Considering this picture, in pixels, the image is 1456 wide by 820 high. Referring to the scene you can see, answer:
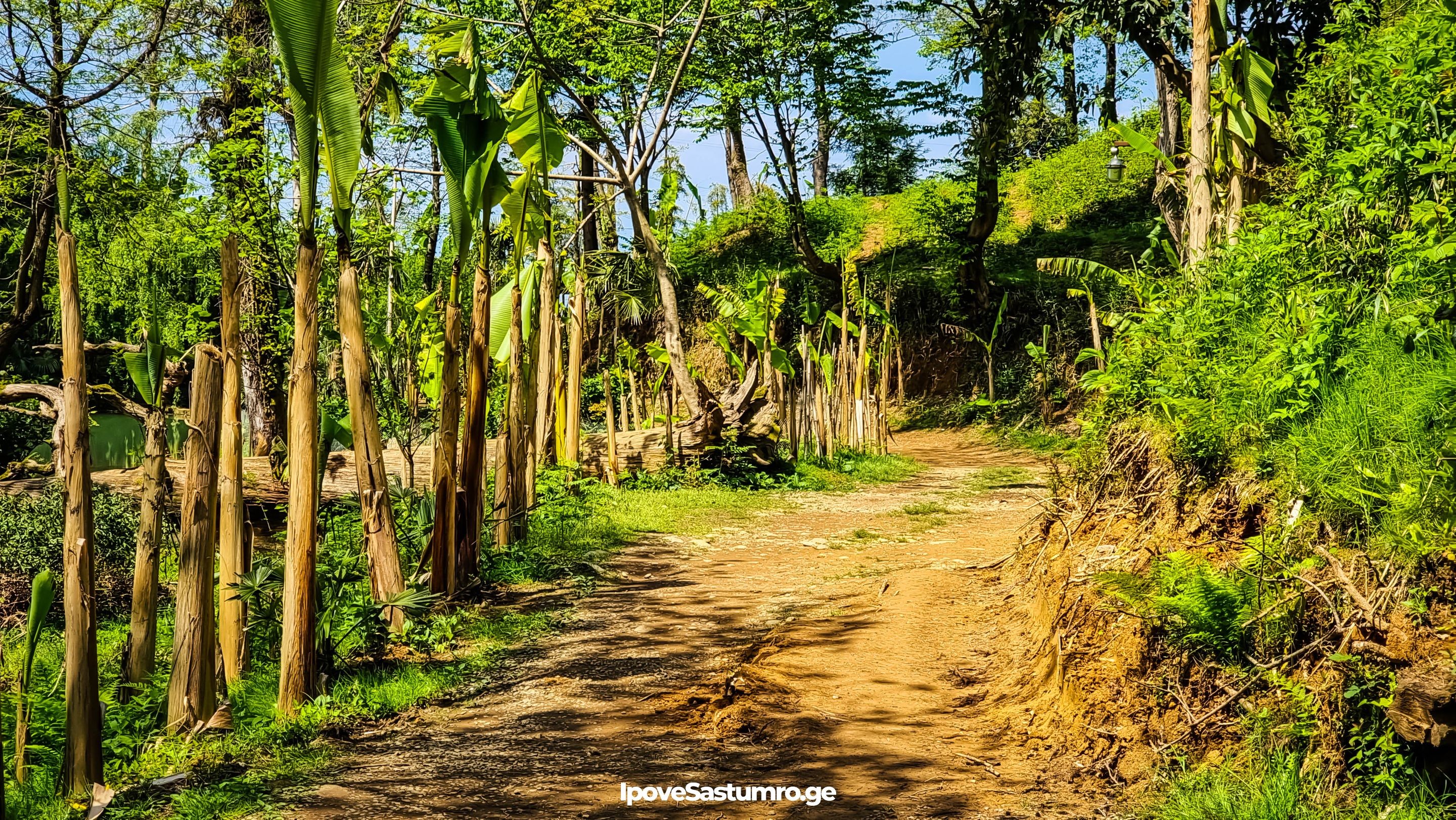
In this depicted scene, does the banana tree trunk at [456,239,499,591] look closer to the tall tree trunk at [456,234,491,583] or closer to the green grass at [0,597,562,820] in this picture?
the tall tree trunk at [456,234,491,583]

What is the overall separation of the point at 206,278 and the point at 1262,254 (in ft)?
43.4

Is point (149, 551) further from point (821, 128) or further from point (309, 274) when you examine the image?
point (821, 128)

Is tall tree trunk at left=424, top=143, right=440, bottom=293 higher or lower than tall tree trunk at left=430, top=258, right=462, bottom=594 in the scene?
higher

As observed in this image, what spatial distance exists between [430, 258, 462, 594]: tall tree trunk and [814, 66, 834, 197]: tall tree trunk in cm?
1502

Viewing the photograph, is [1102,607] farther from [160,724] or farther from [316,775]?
[160,724]

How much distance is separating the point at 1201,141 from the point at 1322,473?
3.43 m

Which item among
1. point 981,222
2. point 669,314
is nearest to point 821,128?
point 981,222

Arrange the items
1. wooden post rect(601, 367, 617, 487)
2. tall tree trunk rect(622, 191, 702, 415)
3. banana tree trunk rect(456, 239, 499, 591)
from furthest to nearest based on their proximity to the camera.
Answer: tall tree trunk rect(622, 191, 702, 415)
wooden post rect(601, 367, 617, 487)
banana tree trunk rect(456, 239, 499, 591)

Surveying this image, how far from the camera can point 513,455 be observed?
7430mm

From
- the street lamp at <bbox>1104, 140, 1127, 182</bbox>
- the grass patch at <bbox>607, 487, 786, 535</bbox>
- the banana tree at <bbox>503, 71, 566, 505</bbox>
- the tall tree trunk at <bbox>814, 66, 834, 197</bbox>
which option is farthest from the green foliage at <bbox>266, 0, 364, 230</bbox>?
the tall tree trunk at <bbox>814, 66, 834, 197</bbox>

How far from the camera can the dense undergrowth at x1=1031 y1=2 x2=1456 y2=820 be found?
302 centimetres

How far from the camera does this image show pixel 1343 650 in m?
3.09

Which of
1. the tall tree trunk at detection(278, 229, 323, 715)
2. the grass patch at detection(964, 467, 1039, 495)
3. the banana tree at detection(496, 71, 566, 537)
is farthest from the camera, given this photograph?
the grass patch at detection(964, 467, 1039, 495)

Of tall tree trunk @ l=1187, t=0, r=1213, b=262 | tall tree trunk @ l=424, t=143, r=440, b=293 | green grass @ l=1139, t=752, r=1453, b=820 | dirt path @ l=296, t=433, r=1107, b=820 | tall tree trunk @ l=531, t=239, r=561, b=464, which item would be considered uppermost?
tall tree trunk @ l=424, t=143, r=440, b=293
